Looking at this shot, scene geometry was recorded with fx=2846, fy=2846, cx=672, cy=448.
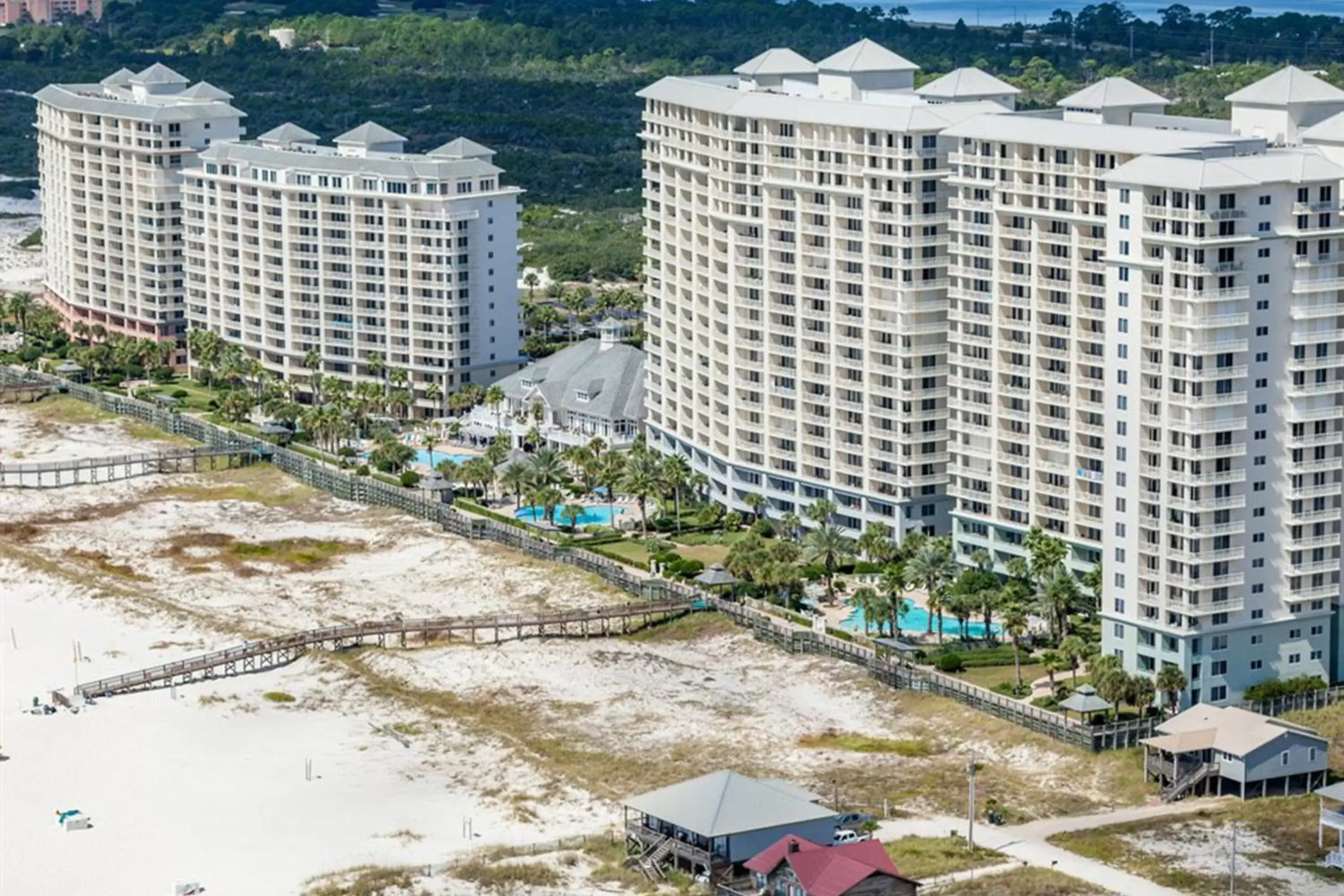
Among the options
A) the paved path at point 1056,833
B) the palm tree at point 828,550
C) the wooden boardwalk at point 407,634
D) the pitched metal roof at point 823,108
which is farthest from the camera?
the pitched metal roof at point 823,108

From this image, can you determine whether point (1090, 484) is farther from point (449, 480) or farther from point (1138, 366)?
point (449, 480)

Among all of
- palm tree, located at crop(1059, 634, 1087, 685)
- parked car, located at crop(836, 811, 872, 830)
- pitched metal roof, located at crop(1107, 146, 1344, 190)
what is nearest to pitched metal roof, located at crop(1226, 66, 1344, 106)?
pitched metal roof, located at crop(1107, 146, 1344, 190)

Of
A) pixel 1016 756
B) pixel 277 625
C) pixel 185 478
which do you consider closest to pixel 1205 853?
pixel 1016 756

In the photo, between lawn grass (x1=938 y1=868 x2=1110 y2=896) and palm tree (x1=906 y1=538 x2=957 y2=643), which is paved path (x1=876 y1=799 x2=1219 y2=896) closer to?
lawn grass (x1=938 y1=868 x2=1110 y2=896)

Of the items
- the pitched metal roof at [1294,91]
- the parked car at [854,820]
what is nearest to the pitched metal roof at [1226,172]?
the pitched metal roof at [1294,91]

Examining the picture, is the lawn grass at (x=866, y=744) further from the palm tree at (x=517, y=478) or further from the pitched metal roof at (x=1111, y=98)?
the palm tree at (x=517, y=478)
